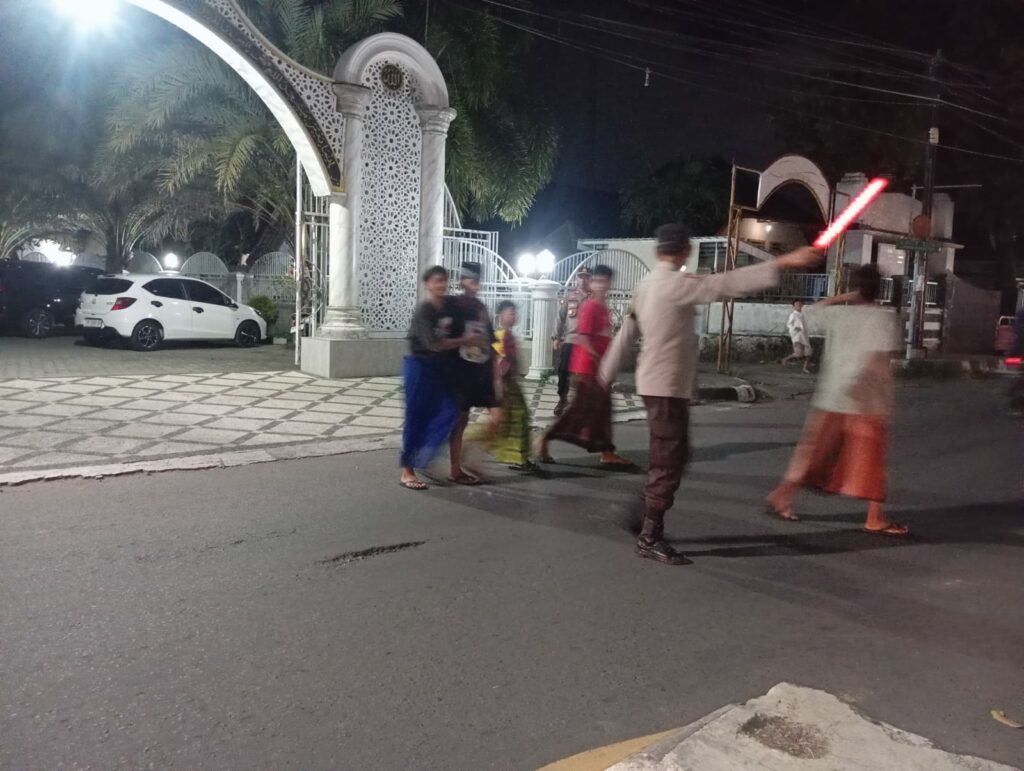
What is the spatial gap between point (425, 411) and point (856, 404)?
2.99m

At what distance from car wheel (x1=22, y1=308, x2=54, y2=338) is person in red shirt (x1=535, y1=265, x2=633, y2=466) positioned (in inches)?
541

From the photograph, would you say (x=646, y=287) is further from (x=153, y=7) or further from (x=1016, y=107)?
(x=1016, y=107)

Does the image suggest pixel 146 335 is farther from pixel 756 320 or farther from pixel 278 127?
pixel 756 320

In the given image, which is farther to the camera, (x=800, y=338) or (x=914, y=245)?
(x=800, y=338)

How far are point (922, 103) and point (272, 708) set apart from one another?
2266 centimetres

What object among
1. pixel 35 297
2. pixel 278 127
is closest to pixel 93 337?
pixel 35 297

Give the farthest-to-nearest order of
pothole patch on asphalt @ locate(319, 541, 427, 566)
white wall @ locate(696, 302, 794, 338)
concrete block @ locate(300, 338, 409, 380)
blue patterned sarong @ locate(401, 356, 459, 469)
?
white wall @ locate(696, 302, 794, 338) → concrete block @ locate(300, 338, 409, 380) → blue patterned sarong @ locate(401, 356, 459, 469) → pothole patch on asphalt @ locate(319, 541, 427, 566)

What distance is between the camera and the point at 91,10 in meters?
12.3

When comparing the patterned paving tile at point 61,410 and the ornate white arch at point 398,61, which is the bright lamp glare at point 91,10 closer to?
the ornate white arch at point 398,61

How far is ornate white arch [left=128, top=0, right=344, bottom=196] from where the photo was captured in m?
11.2

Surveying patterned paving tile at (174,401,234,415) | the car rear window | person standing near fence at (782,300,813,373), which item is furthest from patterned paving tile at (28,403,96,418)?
person standing near fence at (782,300,813,373)

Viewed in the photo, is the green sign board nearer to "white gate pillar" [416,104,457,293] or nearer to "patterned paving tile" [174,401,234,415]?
"white gate pillar" [416,104,457,293]

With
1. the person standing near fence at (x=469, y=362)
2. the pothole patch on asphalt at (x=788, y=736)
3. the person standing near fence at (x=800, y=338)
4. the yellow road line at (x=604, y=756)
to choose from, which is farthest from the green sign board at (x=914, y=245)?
the yellow road line at (x=604, y=756)

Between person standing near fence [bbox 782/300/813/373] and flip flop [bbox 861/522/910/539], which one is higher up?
person standing near fence [bbox 782/300/813/373]
